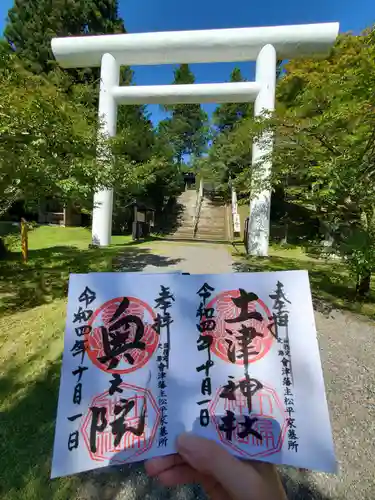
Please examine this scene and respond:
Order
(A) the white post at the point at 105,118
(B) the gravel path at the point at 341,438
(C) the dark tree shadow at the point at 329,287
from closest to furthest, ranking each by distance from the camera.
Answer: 1. (B) the gravel path at the point at 341,438
2. (C) the dark tree shadow at the point at 329,287
3. (A) the white post at the point at 105,118

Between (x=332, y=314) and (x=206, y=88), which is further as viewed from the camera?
(x=206, y=88)

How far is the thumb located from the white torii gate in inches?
317

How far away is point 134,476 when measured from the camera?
6.35 ft

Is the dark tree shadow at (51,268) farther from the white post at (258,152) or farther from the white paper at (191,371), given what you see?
the white paper at (191,371)

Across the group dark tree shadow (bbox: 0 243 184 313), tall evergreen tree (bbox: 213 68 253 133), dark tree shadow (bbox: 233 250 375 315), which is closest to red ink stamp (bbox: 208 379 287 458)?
dark tree shadow (bbox: 233 250 375 315)

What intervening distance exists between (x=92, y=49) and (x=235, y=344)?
11163mm

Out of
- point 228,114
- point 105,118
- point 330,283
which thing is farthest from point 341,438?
point 228,114

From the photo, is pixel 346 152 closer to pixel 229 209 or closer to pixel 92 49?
pixel 92 49

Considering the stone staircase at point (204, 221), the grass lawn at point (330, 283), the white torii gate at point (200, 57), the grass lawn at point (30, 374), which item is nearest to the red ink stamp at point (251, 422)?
the grass lawn at point (30, 374)

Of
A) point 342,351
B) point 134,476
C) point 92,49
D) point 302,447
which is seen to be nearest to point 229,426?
point 302,447

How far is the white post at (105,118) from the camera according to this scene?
9.45 metres

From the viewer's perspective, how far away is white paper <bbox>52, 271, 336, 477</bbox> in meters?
0.92

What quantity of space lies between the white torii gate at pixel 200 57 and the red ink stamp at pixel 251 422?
7888mm

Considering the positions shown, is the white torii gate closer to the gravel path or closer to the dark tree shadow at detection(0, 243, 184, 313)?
the dark tree shadow at detection(0, 243, 184, 313)
